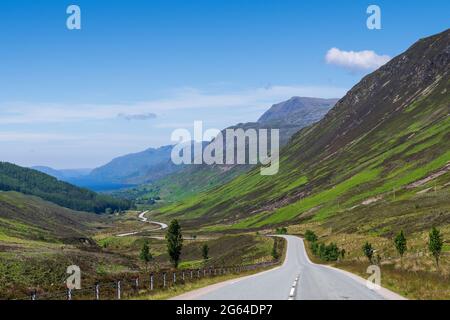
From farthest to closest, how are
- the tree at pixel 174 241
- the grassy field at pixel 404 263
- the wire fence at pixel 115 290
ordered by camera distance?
the tree at pixel 174 241
the wire fence at pixel 115 290
the grassy field at pixel 404 263

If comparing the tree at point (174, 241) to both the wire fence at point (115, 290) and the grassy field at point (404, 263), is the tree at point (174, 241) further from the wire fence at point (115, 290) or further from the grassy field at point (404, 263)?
the wire fence at point (115, 290)

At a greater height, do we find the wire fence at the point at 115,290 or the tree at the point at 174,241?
the wire fence at the point at 115,290

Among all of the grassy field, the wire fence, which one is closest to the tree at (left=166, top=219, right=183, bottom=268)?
the grassy field

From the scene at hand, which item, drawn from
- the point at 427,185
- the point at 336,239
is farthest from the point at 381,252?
the point at 427,185

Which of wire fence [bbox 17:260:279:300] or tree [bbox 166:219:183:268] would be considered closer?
wire fence [bbox 17:260:279:300]

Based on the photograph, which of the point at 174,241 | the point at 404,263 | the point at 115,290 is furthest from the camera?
the point at 174,241

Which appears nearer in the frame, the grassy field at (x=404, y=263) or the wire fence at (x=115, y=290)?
the grassy field at (x=404, y=263)

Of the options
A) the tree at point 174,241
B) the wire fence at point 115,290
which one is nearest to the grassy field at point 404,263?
the wire fence at point 115,290

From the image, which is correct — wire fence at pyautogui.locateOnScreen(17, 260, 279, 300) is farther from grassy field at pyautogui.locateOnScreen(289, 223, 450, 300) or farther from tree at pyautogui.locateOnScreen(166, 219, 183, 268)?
tree at pyautogui.locateOnScreen(166, 219, 183, 268)

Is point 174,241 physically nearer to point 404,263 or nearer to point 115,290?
point 404,263

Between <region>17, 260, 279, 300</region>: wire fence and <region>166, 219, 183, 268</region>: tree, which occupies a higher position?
<region>17, 260, 279, 300</region>: wire fence

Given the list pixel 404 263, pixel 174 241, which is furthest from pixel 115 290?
pixel 174 241
